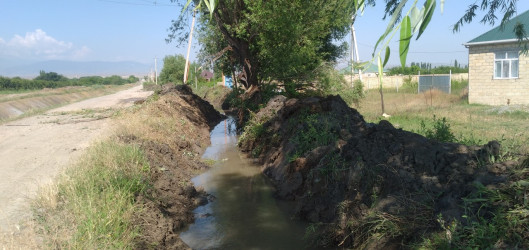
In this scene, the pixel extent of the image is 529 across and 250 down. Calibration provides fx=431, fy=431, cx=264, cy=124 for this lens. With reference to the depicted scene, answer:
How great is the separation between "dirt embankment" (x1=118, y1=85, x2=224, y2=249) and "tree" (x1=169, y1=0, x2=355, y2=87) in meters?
3.96

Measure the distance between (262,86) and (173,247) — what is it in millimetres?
14576

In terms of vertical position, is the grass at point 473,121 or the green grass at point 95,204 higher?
the green grass at point 95,204

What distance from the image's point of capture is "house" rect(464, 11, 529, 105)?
21422mm

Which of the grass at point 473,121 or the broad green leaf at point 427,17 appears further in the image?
the grass at point 473,121

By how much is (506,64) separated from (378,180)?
19.5 metres

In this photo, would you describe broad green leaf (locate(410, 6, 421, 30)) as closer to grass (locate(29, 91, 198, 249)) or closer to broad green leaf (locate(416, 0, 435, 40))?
broad green leaf (locate(416, 0, 435, 40))

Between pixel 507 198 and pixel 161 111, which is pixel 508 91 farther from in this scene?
pixel 507 198

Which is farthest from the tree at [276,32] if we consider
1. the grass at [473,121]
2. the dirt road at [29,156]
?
the dirt road at [29,156]

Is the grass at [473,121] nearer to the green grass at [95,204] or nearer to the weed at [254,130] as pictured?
the weed at [254,130]

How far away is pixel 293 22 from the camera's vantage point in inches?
654

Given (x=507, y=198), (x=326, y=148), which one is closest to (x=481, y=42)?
(x=326, y=148)

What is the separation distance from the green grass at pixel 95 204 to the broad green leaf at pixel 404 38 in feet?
12.1

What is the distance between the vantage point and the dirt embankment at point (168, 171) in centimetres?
620

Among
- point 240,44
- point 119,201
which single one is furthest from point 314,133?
point 240,44
